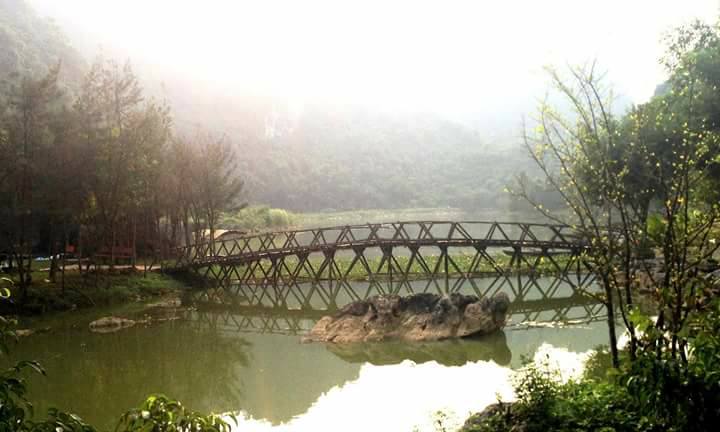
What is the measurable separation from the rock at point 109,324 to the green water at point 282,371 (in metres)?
0.41

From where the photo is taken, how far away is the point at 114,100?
2320 centimetres

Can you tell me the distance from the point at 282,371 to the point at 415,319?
4.11 metres

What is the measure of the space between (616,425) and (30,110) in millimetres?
20382

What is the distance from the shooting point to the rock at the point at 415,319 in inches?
582

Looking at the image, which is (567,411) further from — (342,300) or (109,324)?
(342,300)

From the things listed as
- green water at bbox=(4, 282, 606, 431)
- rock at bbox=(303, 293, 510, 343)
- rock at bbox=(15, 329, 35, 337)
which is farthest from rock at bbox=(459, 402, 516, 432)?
rock at bbox=(15, 329, 35, 337)

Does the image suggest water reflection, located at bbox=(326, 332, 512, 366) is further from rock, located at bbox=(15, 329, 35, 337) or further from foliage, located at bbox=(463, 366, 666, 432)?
rock, located at bbox=(15, 329, 35, 337)

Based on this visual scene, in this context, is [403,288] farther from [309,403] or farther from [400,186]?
[400,186]

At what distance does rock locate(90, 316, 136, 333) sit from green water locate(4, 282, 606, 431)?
0.41 meters

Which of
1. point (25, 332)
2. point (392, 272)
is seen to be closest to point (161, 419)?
point (25, 332)

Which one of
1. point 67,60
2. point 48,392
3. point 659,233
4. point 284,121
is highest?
point 284,121

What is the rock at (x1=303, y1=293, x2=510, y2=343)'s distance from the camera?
1477 centimetres

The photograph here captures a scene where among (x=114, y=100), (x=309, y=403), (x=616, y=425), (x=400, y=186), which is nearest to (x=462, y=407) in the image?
(x=309, y=403)

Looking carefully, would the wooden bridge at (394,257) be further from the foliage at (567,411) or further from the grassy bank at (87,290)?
the foliage at (567,411)
